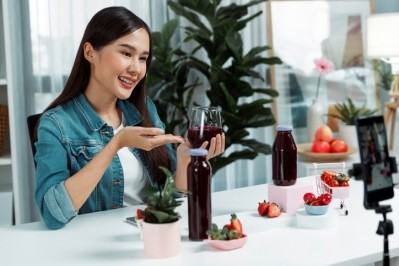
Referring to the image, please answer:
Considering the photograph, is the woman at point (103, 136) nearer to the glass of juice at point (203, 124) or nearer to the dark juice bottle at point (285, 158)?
the glass of juice at point (203, 124)

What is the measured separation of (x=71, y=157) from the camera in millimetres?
2135

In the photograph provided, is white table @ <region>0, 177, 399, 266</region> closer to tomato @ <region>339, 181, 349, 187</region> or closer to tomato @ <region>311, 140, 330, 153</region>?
tomato @ <region>339, 181, 349, 187</region>

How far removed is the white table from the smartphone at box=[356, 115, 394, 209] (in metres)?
0.28

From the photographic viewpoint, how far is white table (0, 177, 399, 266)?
1.61 m

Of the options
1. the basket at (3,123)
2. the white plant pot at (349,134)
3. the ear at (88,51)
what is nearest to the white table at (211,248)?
the ear at (88,51)

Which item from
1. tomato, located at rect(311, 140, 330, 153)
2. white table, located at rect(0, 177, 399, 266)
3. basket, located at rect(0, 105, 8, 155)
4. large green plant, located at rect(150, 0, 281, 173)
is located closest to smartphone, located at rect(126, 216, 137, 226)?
white table, located at rect(0, 177, 399, 266)

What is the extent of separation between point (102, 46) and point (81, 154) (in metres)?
0.35

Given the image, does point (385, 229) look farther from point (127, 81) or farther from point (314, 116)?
point (314, 116)

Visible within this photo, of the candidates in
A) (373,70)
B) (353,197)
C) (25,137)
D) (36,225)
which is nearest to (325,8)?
(373,70)

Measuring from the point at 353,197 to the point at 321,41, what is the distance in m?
2.45

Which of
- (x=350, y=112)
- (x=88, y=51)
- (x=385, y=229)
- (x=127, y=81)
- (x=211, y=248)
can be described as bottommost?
(x=211, y=248)

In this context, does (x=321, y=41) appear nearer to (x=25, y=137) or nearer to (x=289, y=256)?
(x=25, y=137)

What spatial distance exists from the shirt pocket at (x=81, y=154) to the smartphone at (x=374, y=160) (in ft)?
3.52

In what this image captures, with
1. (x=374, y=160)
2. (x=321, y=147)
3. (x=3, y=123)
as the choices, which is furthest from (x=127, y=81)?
(x=321, y=147)
